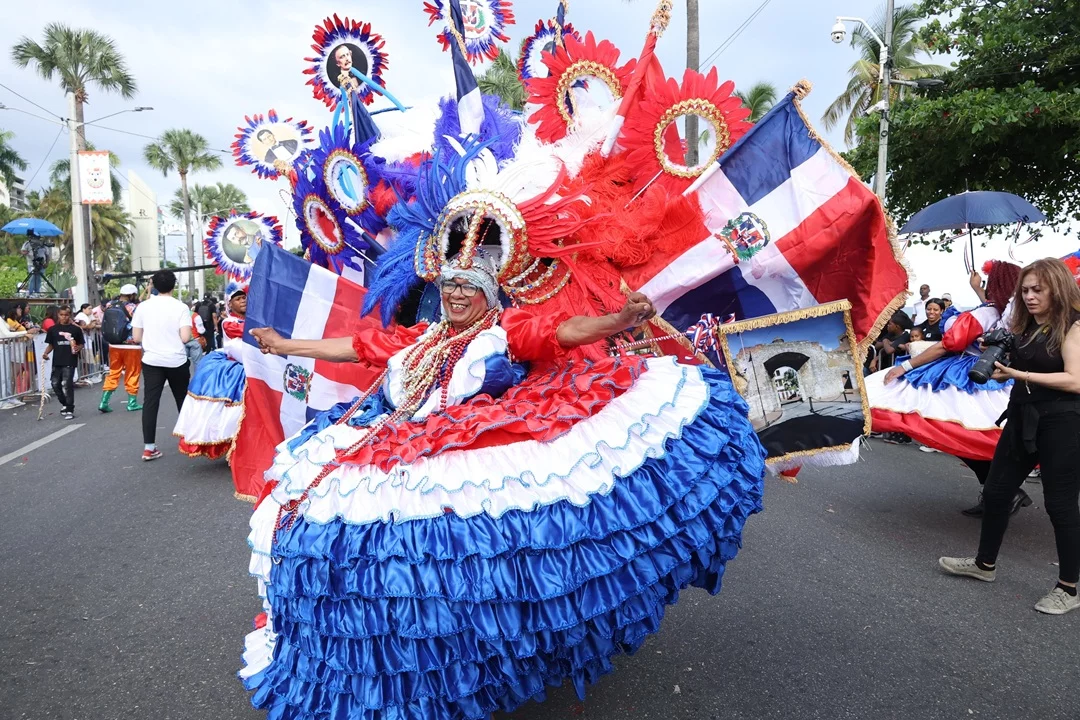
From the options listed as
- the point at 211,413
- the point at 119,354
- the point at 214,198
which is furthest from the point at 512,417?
the point at 214,198

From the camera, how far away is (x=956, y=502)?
202 inches

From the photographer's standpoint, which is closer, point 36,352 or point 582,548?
point 582,548

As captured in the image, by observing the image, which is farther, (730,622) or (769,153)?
(730,622)

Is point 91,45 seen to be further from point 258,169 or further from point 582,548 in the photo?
point 582,548

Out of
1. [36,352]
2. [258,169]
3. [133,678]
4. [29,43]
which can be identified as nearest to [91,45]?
[29,43]

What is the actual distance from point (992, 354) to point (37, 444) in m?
8.62

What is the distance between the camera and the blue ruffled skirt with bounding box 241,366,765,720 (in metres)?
1.79

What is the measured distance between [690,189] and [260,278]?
2062 mm

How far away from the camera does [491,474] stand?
76.7 inches

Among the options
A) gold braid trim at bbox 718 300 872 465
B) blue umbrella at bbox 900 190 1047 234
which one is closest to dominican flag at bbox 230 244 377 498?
gold braid trim at bbox 718 300 872 465

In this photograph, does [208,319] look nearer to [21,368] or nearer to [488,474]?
[21,368]

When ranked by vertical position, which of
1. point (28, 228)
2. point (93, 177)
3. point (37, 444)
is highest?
point (93, 177)

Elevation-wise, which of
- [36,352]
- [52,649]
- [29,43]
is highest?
[29,43]

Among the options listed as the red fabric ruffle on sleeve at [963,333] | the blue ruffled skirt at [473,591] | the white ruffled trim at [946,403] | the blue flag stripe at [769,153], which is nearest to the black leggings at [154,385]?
the blue ruffled skirt at [473,591]
